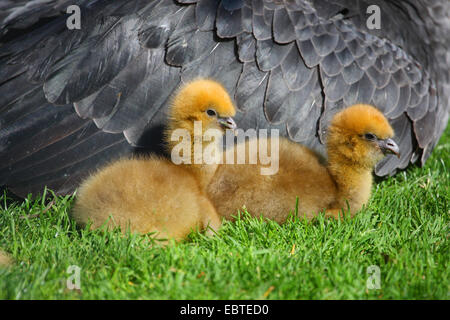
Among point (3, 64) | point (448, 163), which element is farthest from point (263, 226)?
point (448, 163)

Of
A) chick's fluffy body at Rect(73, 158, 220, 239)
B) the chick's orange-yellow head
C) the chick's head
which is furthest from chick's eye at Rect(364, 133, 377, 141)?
chick's fluffy body at Rect(73, 158, 220, 239)

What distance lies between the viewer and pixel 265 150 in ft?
10.8

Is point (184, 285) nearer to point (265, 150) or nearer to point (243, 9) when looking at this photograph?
point (265, 150)

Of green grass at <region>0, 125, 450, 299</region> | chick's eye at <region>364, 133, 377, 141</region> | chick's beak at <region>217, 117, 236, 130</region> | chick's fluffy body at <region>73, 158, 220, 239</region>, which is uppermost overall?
chick's beak at <region>217, 117, 236, 130</region>

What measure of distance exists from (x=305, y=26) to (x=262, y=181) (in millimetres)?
1162

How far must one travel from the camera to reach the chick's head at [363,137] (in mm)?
3283

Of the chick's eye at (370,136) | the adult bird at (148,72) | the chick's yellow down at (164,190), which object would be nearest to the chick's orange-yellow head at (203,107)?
the chick's yellow down at (164,190)

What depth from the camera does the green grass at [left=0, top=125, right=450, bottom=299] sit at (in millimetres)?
2506

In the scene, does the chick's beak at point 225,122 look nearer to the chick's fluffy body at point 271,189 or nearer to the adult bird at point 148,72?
the chick's fluffy body at point 271,189

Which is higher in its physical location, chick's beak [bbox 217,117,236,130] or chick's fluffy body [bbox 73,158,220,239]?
chick's beak [bbox 217,117,236,130]

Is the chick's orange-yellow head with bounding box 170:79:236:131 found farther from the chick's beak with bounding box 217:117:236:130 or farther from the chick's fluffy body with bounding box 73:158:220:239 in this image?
the chick's fluffy body with bounding box 73:158:220:239

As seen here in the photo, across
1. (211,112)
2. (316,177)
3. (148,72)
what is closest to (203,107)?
(211,112)

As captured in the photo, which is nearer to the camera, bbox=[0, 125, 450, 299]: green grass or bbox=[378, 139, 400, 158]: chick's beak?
bbox=[0, 125, 450, 299]: green grass

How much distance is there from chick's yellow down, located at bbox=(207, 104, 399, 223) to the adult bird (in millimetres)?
448
